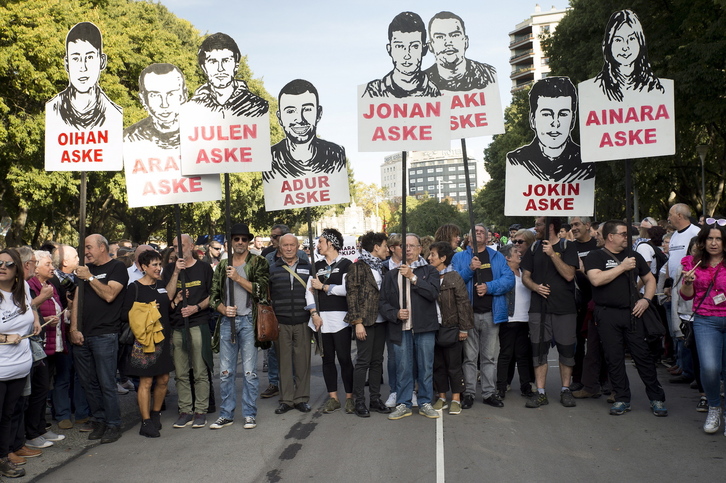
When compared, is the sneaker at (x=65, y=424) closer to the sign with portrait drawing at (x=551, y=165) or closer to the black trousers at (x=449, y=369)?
the black trousers at (x=449, y=369)

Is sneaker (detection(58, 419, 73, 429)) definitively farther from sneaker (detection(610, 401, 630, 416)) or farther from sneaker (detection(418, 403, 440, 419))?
sneaker (detection(610, 401, 630, 416))

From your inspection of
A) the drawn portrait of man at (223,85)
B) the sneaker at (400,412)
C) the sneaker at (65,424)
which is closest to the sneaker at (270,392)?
the sneaker at (400,412)

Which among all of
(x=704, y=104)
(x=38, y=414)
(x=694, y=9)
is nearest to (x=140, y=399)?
(x=38, y=414)

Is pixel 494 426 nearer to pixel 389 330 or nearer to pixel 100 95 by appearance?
pixel 389 330

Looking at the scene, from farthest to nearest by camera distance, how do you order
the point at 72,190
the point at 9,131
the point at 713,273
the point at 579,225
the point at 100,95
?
the point at 72,190 → the point at 9,131 → the point at 579,225 → the point at 100,95 → the point at 713,273

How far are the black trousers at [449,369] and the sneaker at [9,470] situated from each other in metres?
4.39

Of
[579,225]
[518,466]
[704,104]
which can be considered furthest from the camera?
[704,104]

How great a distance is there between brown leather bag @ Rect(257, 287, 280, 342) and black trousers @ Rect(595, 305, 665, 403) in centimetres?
368

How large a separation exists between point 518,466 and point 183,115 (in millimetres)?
5256

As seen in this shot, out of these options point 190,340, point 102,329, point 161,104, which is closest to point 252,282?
point 190,340

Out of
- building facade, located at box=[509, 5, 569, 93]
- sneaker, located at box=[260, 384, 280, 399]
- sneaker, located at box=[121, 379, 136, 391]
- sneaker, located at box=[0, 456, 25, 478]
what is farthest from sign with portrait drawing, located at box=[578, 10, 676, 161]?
building facade, located at box=[509, 5, 569, 93]

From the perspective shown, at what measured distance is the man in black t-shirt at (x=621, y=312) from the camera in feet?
27.4

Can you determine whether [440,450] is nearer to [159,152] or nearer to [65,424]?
[65,424]

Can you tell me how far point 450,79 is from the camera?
9.23 metres
